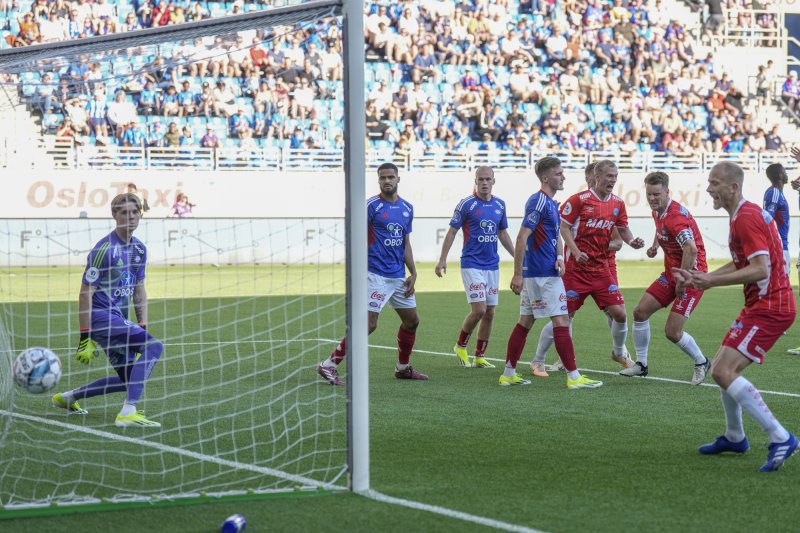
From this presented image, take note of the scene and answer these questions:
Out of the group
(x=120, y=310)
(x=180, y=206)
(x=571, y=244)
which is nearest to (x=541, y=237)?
(x=571, y=244)

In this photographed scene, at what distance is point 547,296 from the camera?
987 centimetres

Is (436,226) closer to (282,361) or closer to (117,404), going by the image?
(282,361)

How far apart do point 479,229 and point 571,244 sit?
4.23 feet

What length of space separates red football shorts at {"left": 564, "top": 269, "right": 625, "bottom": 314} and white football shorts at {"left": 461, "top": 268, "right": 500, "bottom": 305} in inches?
34.1

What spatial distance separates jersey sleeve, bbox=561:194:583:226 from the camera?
415 inches

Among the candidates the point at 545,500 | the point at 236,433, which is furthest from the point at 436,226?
the point at 545,500

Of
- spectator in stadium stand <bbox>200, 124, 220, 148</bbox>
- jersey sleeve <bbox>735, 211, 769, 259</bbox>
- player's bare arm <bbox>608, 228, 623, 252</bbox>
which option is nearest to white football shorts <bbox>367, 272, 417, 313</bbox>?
player's bare arm <bbox>608, 228, 623, 252</bbox>

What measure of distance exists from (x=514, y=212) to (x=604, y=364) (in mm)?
17901

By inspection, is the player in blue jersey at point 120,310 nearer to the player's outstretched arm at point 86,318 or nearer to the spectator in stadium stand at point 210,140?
the player's outstretched arm at point 86,318

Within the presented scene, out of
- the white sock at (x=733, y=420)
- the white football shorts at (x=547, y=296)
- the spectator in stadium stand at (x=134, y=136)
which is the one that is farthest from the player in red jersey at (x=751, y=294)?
the spectator in stadium stand at (x=134, y=136)

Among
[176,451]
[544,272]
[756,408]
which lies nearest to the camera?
[756,408]

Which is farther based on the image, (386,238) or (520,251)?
(386,238)

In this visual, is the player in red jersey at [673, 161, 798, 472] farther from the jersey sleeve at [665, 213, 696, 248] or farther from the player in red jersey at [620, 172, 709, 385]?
the jersey sleeve at [665, 213, 696, 248]

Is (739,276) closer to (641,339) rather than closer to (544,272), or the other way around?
(544,272)
